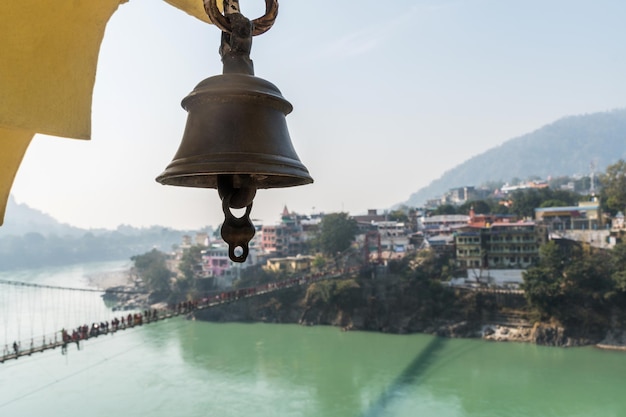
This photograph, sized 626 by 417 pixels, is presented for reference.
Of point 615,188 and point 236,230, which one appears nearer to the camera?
point 236,230

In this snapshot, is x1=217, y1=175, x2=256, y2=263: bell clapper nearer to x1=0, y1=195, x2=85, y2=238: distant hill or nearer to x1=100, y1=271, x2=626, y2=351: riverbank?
x1=100, y1=271, x2=626, y2=351: riverbank

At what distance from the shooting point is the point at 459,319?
1409cm

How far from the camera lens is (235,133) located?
0.65 m

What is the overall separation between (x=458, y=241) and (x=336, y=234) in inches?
177

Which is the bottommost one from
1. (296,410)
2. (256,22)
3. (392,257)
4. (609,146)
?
(296,410)

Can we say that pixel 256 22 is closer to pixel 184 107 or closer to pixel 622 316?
pixel 184 107

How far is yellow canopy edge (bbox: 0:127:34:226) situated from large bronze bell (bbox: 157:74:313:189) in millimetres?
176

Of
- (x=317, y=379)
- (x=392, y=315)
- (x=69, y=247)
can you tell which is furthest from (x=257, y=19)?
(x=69, y=247)

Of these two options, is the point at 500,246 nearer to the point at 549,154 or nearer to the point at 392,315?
the point at 392,315

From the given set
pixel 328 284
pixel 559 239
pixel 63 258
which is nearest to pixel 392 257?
pixel 328 284

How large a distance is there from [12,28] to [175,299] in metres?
19.9

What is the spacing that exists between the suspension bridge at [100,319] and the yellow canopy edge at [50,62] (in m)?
8.34

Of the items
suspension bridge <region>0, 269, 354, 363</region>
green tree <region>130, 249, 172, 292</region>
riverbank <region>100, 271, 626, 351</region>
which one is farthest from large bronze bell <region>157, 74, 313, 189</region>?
green tree <region>130, 249, 172, 292</region>

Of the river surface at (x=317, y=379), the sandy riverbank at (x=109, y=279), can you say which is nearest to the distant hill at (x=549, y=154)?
the sandy riverbank at (x=109, y=279)
